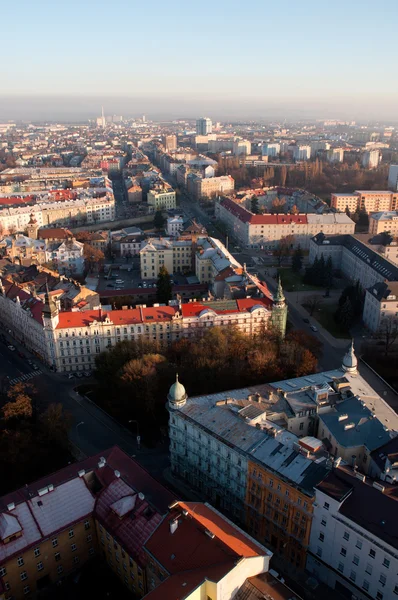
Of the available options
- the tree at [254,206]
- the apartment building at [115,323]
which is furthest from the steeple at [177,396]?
the tree at [254,206]

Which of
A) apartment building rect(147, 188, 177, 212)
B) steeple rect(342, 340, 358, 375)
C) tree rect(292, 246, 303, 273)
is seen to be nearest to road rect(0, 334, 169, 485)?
steeple rect(342, 340, 358, 375)

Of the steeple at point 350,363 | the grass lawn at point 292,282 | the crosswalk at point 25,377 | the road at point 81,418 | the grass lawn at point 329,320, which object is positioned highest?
the steeple at point 350,363

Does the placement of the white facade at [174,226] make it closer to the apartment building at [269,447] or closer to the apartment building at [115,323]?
the apartment building at [115,323]

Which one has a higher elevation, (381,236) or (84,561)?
(381,236)

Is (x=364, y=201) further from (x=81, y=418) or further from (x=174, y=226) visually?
(x=81, y=418)

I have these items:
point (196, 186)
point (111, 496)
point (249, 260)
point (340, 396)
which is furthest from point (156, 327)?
point (196, 186)

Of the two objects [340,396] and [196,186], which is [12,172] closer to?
[196,186]

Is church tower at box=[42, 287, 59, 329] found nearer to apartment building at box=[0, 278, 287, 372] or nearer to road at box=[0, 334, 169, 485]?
apartment building at box=[0, 278, 287, 372]
